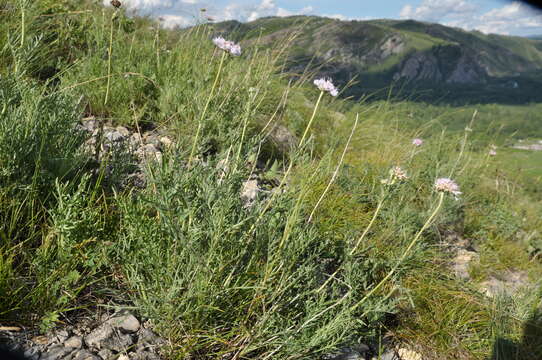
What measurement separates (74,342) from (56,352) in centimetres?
9

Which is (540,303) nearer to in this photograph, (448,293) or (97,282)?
(448,293)

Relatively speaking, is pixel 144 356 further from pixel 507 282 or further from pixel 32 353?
pixel 507 282

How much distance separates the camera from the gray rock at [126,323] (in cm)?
172

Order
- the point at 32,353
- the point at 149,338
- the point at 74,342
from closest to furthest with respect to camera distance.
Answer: the point at 32,353, the point at 74,342, the point at 149,338

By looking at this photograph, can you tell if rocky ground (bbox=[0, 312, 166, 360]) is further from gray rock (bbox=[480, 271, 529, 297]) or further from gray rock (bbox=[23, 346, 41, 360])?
gray rock (bbox=[480, 271, 529, 297])

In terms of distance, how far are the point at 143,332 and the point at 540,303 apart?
289cm

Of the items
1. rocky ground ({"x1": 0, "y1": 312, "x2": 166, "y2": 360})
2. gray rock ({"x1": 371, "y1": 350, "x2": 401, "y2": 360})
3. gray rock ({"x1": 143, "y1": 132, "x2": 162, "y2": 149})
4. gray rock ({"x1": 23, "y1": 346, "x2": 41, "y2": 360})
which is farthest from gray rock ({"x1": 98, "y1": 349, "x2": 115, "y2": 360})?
gray rock ({"x1": 143, "y1": 132, "x2": 162, "y2": 149})

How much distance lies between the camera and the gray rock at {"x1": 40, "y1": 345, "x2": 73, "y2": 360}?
146cm

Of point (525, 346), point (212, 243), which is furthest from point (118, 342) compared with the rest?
point (525, 346)

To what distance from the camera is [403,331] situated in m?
2.39

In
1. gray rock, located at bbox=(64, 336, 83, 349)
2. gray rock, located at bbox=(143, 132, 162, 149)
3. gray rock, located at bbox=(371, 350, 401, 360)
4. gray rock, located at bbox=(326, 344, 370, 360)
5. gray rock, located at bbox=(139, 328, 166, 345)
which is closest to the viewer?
gray rock, located at bbox=(64, 336, 83, 349)

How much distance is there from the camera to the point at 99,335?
165 cm

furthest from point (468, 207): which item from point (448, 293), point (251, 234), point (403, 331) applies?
point (251, 234)

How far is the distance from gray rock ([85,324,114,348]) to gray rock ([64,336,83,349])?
3 cm
